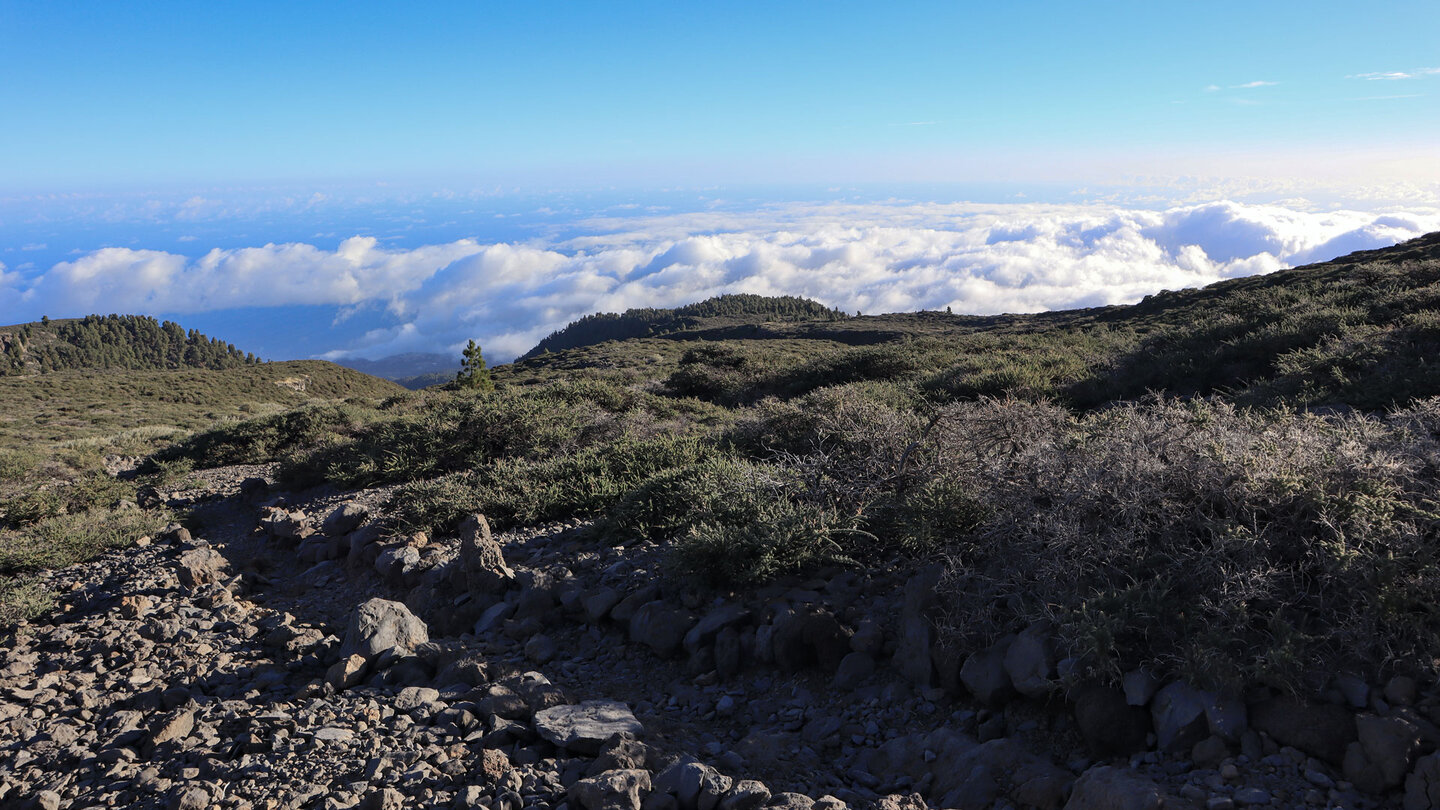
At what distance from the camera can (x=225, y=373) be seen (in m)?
49.2

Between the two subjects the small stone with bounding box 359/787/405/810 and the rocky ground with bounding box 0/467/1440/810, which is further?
the small stone with bounding box 359/787/405/810

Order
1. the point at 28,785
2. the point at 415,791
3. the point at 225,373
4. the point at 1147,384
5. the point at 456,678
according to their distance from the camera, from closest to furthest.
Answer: the point at 415,791, the point at 28,785, the point at 456,678, the point at 1147,384, the point at 225,373

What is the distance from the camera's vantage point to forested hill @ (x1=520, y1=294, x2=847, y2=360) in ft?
277

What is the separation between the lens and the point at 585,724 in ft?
11.6

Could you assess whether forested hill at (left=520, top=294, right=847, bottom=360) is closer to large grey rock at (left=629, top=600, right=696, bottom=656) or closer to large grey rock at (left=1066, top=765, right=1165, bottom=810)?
large grey rock at (left=629, top=600, right=696, bottom=656)

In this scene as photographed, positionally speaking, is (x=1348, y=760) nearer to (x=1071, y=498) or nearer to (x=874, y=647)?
(x=1071, y=498)

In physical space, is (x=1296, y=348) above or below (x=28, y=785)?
above

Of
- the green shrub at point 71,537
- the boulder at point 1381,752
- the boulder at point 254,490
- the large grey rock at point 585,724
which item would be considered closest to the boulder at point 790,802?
the large grey rock at point 585,724

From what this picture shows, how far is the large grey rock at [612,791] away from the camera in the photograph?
288 centimetres

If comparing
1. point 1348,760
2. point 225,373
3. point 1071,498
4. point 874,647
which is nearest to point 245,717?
point 874,647

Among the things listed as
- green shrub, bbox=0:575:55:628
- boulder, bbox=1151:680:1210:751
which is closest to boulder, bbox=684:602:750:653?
boulder, bbox=1151:680:1210:751

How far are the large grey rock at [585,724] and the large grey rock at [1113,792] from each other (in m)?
2.00

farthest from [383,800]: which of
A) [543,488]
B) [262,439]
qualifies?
[262,439]

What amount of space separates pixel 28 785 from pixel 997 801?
465 centimetres
